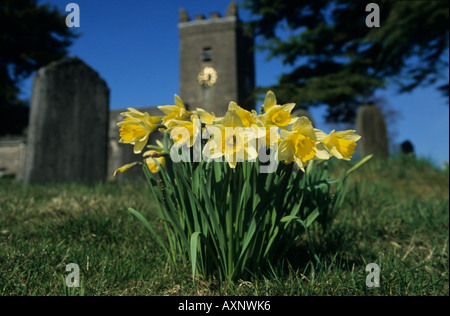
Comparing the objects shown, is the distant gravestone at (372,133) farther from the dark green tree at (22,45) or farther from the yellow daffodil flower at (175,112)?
the dark green tree at (22,45)

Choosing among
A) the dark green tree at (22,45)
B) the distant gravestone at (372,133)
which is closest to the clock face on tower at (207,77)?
the distant gravestone at (372,133)

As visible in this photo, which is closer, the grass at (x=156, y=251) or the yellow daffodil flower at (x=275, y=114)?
the yellow daffodil flower at (x=275, y=114)

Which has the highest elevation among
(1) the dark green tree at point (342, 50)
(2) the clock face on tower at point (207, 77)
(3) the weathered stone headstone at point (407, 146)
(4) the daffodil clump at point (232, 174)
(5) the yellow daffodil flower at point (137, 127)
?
(1) the dark green tree at point (342, 50)

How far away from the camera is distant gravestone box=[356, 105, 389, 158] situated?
21.7ft

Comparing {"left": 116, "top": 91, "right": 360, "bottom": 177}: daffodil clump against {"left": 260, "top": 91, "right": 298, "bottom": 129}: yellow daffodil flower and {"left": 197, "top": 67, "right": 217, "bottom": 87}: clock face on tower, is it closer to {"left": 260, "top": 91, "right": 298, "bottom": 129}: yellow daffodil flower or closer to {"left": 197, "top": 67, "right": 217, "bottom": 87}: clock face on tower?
{"left": 260, "top": 91, "right": 298, "bottom": 129}: yellow daffodil flower

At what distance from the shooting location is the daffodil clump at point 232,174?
1256 millimetres

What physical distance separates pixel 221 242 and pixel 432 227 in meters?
2.21

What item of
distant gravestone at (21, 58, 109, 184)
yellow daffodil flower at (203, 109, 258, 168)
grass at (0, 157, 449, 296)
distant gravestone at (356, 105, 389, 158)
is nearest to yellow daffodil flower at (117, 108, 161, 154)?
yellow daffodil flower at (203, 109, 258, 168)

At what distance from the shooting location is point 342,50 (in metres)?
14.6

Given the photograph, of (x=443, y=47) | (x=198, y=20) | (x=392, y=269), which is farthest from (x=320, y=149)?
(x=198, y=20)

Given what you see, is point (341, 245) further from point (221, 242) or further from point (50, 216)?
point (50, 216)

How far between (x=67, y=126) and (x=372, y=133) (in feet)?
17.0

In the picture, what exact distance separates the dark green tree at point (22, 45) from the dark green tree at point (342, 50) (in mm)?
11679

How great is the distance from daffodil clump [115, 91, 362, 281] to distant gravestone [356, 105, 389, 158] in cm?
532
